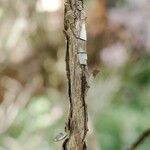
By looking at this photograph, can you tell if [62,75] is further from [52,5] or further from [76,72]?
[76,72]

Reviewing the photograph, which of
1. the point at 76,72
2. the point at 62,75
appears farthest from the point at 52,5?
the point at 76,72

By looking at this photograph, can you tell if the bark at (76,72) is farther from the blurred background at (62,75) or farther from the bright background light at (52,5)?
the bright background light at (52,5)

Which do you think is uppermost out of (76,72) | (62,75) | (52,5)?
(76,72)

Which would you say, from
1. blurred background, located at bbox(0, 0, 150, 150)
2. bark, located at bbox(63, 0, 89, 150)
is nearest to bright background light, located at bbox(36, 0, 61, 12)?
blurred background, located at bbox(0, 0, 150, 150)

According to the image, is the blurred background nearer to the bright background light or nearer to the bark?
the bright background light

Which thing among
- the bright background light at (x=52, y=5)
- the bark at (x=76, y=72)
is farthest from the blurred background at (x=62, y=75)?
the bark at (x=76, y=72)

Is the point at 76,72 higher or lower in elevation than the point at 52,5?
higher
